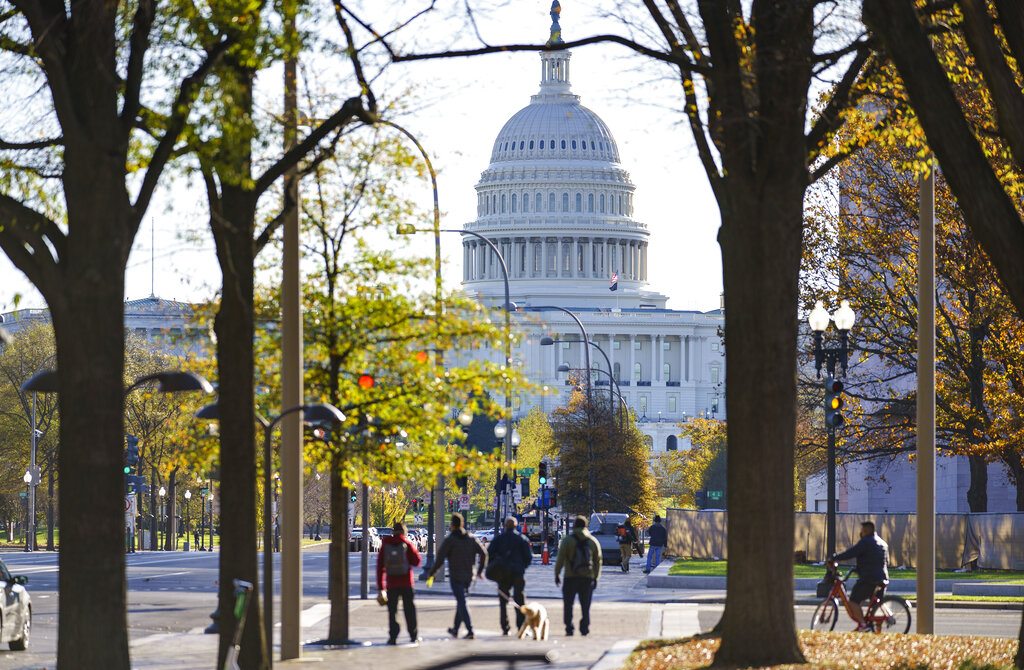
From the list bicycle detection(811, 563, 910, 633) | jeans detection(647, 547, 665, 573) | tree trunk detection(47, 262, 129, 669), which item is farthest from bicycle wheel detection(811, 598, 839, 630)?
jeans detection(647, 547, 665, 573)

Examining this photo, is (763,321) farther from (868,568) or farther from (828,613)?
(828,613)

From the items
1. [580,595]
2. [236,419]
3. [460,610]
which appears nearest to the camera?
[236,419]

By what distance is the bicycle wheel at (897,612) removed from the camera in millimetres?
21875

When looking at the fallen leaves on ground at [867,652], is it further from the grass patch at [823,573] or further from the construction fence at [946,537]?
the construction fence at [946,537]

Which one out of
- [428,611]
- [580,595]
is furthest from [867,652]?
[428,611]

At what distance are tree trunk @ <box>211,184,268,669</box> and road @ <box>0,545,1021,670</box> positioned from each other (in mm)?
6578

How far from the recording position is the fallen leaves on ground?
50.4 feet

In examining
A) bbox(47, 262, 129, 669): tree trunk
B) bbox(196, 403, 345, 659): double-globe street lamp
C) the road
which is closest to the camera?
bbox(47, 262, 129, 669): tree trunk

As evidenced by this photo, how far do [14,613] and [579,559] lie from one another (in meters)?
7.82

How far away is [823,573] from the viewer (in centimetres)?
4069

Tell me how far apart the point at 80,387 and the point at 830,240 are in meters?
31.6

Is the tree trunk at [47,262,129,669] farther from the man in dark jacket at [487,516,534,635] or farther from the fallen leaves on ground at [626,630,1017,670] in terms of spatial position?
the man in dark jacket at [487,516,534,635]

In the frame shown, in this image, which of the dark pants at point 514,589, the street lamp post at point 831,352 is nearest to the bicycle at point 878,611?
the dark pants at point 514,589

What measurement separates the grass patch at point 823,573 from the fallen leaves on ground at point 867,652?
1739 cm
